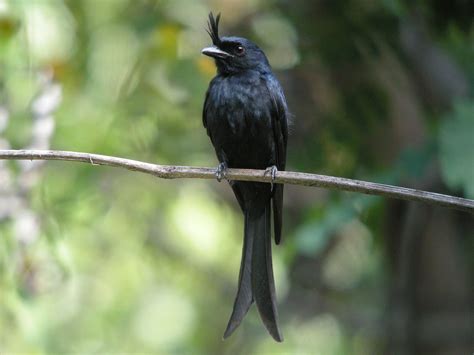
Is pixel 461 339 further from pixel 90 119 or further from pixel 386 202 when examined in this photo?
pixel 90 119

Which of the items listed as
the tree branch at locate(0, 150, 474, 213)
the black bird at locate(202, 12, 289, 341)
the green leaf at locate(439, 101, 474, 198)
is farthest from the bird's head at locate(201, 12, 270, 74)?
the tree branch at locate(0, 150, 474, 213)

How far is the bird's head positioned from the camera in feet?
13.3

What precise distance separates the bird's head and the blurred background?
1.78 feet

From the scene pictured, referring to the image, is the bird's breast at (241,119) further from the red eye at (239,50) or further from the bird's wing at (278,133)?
the red eye at (239,50)

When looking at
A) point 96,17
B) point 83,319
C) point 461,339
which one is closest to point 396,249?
point 461,339

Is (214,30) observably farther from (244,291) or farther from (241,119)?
(244,291)

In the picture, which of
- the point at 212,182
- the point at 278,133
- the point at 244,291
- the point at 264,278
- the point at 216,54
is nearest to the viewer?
the point at 244,291

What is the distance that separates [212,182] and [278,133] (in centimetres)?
187

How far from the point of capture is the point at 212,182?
18.8ft

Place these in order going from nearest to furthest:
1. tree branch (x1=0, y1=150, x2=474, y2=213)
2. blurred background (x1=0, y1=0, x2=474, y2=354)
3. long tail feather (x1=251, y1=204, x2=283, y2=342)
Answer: tree branch (x1=0, y1=150, x2=474, y2=213) → long tail feather (x1=251, y1=204, x2=283, y2=342) → blurred background (x1=0, y1=0, x2=474, y2=354)

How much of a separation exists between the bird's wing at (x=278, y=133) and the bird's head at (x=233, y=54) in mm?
148

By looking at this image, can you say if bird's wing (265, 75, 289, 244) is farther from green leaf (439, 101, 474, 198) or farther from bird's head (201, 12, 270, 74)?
green leaf (439, 101, 474, 198)

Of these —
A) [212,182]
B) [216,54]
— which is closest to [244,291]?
[216,54]

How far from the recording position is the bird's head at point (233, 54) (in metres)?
4.05
